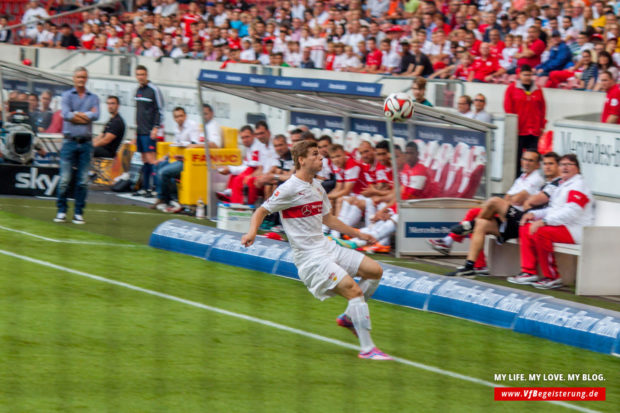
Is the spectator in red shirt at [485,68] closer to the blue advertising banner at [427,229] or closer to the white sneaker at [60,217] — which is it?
the blue advertising banner at [427,229]

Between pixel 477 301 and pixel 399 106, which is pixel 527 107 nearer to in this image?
pixel 399 106

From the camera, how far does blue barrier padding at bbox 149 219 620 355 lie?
325 inches

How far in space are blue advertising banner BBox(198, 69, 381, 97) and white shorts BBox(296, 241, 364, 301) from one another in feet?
15.1

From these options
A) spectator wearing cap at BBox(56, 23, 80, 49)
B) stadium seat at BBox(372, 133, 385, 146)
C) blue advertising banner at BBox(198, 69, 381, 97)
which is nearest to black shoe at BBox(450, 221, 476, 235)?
blue advertising banner at BBox(198, 69, 381, 97)

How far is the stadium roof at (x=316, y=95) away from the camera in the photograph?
40.7ft

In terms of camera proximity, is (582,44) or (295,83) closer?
(295,83)

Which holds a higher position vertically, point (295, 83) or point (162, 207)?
point (295, 83)

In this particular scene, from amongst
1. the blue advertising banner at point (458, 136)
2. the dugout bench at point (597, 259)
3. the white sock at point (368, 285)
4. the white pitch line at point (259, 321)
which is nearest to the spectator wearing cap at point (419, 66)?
the blue advertising banner at point (458, 136)

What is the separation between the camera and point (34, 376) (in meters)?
6.90

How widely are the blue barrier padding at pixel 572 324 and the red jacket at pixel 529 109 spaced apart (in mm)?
7254

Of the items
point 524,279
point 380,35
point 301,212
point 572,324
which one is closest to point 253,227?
point 301,212

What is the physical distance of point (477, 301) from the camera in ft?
30.0

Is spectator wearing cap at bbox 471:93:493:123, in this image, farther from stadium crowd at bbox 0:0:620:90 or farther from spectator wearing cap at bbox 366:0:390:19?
spectator wearing cap at bbox 366:0:390:19

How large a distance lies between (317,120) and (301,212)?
7501 millimetres
